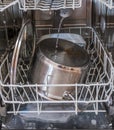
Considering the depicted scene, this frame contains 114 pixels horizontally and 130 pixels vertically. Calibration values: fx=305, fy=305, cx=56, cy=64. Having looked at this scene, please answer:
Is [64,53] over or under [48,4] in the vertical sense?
under

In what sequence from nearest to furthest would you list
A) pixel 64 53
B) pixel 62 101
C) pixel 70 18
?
pixel 62 101
pixel 64 53
pixel 70 18

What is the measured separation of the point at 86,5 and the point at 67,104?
20.0 inches

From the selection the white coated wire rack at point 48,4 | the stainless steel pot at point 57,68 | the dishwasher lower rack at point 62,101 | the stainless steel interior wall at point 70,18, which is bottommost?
the dishwasher lower rack at point 62,101

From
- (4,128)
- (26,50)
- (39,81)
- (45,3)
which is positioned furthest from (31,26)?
(4,128)

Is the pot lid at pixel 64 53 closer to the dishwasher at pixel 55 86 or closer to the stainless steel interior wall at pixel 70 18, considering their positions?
the dishwasher at pixel 55 86

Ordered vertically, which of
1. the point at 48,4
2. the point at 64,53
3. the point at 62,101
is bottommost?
the point at 62,101

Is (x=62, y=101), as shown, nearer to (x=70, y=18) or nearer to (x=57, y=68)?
(x=57, y=68)

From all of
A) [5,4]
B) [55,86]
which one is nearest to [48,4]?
[5,4]

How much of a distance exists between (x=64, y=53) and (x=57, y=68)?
12cm

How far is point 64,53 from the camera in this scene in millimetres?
1020

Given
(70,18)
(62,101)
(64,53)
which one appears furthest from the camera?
(70,18)

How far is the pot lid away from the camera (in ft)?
3.15

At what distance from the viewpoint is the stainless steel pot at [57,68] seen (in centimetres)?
92

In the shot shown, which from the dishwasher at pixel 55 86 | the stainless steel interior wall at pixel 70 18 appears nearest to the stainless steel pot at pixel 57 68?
the dishwasher at pixel 55 86
